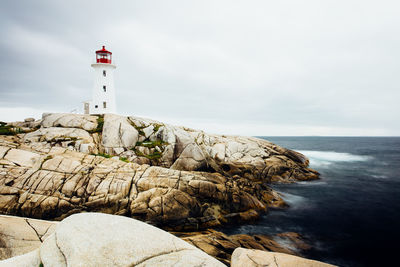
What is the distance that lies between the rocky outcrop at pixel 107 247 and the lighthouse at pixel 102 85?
26.9m

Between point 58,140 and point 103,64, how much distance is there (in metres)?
14.0

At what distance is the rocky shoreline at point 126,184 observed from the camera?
12.9m

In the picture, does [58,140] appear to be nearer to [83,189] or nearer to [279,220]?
[83,189]

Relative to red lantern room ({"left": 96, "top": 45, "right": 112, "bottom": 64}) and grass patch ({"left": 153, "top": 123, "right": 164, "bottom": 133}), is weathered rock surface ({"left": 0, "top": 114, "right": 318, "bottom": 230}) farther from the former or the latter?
red lantern room ({"left": 96, "top": 45, "right": 112, "bottom": 64})

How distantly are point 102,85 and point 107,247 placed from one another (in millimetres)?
29257

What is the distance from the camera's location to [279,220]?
16703 mm

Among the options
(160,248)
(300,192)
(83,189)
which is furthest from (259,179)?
(160,248)

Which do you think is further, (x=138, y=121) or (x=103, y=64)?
(x=103, y=64)

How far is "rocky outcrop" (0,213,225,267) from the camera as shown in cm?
490

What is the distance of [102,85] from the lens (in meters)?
29.7

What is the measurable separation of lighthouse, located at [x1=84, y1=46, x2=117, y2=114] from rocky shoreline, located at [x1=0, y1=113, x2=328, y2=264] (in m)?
6.04

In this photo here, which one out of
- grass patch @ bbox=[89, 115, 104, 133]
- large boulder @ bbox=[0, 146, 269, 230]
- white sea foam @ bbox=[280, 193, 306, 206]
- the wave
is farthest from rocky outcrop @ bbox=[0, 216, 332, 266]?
the wave

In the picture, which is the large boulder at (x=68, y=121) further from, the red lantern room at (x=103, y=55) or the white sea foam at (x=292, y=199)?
the white sea foam at (x=292, y=199)

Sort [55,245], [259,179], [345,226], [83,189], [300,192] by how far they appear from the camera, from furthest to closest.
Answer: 1. [259,179]
2. [300,192]
3. [345,226]
4. [83,189]
5. [55,245]
